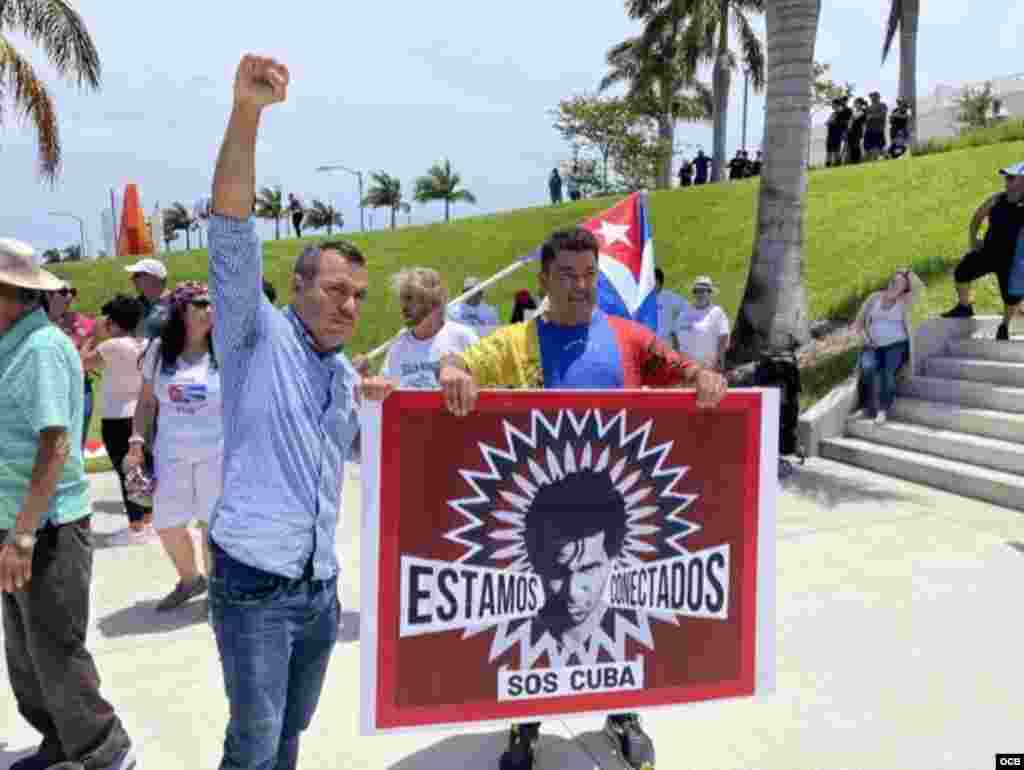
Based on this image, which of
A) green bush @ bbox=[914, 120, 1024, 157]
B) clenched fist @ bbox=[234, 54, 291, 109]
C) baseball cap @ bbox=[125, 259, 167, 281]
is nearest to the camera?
clenched fist @ bbox=[234, 54, 291, 109]

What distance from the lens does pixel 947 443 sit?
7.34 meters

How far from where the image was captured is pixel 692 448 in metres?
2.67

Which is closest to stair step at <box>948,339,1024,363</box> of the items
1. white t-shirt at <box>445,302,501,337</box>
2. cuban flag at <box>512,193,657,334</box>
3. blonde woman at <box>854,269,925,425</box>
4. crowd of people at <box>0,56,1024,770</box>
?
blonde woman at <box>854,269,925,425</box>

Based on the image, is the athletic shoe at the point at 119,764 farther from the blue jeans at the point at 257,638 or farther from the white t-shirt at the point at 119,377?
the white t-shirt at the point at 119,377

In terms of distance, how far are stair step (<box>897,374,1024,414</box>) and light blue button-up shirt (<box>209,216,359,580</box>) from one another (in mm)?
7319

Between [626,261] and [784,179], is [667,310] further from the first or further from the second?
[626,261]

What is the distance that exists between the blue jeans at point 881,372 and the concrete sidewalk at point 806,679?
9.02ft

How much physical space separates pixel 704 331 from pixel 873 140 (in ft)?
64.4

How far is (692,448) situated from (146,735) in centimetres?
241

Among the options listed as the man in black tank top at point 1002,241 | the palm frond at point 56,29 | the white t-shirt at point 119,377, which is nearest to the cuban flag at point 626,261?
the white t-shirt at point 119,377

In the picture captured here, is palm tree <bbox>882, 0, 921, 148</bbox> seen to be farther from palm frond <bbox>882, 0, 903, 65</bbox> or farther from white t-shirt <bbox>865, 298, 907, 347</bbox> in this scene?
white t-shirt <bbox>865, 298, 907, 347</bbox>

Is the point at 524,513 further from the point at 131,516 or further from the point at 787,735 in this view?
the point at 131,516

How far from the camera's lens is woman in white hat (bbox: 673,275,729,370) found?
8.47 metres

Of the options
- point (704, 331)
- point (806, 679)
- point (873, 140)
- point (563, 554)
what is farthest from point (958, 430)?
point (873, 140)
